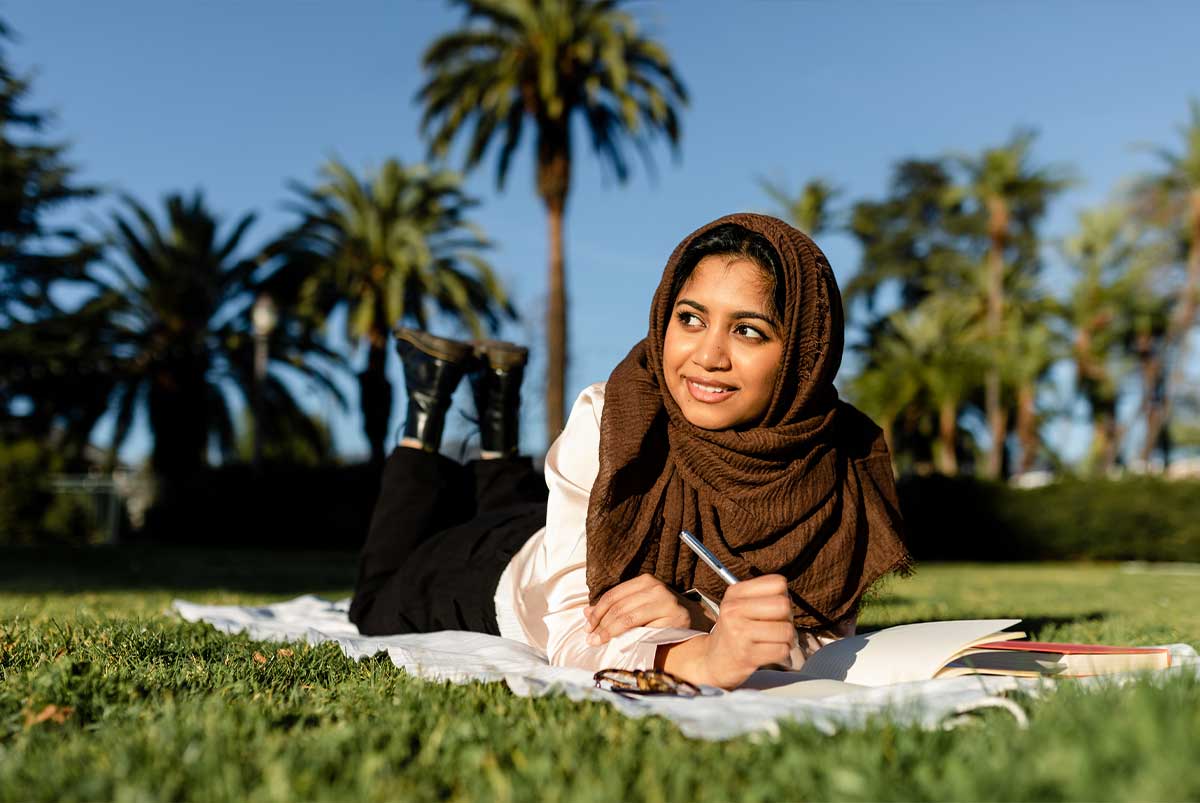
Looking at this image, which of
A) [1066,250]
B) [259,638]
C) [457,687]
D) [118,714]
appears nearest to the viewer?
[118,714]

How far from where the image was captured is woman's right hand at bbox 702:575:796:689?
213 cm

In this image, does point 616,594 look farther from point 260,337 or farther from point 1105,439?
point 1105,439

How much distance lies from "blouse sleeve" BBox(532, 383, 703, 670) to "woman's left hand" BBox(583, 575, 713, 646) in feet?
0.32

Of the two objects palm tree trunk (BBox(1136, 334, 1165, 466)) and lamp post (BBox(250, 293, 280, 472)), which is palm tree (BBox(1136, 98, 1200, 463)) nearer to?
palm tree trunk (BBox(1136, 334, 1165, 466))

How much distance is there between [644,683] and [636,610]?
1.02 feet

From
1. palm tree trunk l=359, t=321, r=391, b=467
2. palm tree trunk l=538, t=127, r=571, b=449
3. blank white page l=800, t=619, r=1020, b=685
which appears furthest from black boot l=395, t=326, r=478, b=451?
palm tree trunk l=538, t=127, r=571, b=449

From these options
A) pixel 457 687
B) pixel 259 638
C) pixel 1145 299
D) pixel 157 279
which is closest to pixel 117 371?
pixel 157 279

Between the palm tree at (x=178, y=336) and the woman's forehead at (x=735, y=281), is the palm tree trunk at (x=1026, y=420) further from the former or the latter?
the woman's forehead at (x=735, y=281)

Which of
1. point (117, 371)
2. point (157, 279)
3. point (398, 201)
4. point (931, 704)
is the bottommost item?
point (931, 704)

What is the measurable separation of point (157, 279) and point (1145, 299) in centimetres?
3531

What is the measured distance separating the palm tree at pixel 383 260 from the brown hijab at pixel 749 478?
65.6 ft

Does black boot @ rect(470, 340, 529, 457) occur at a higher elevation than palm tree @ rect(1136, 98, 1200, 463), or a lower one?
lower

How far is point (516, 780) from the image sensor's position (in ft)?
5.08

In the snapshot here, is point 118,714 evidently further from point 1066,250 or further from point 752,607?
point 1066,250
